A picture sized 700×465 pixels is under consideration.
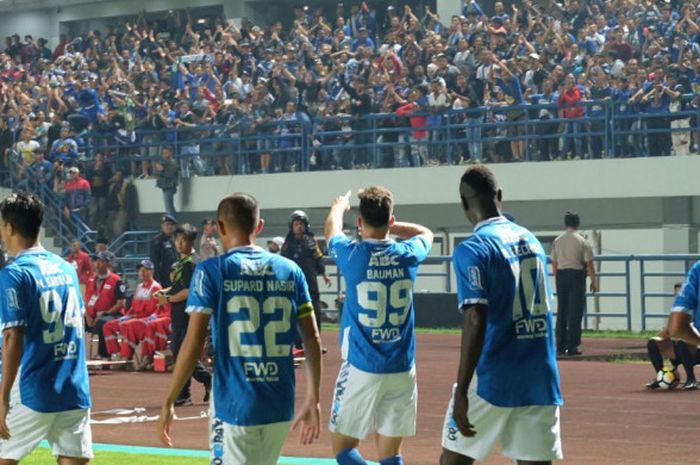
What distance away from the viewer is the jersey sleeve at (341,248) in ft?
28.6

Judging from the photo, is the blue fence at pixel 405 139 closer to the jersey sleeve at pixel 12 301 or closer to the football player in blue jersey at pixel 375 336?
the football player in blue jersey at pixel 375 336

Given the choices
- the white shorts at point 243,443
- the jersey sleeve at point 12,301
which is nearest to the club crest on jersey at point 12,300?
the jersey sleeve at point 12,301

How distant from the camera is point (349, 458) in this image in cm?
844

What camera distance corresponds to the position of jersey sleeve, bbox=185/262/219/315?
21.5ft

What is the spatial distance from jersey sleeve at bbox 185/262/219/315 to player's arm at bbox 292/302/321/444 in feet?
1.48

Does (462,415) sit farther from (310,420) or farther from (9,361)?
(9,361)

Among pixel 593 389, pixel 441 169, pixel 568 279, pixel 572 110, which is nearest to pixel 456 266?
pixel 593 389

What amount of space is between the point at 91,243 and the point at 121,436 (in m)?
20.7

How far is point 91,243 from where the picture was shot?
109ft

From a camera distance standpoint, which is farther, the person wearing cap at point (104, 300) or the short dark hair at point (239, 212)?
the person wearing cap at point (104, 300)

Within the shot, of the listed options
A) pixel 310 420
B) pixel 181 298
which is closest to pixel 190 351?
pixel 310 420

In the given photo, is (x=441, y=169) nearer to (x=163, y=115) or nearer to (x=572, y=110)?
(x=572, y=110)

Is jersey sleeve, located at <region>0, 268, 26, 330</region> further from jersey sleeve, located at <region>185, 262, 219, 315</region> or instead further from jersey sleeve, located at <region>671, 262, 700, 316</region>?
jersey sleeve, located at <region>671, 262, 700, 316</region>

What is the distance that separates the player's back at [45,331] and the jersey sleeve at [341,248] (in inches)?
66.5
